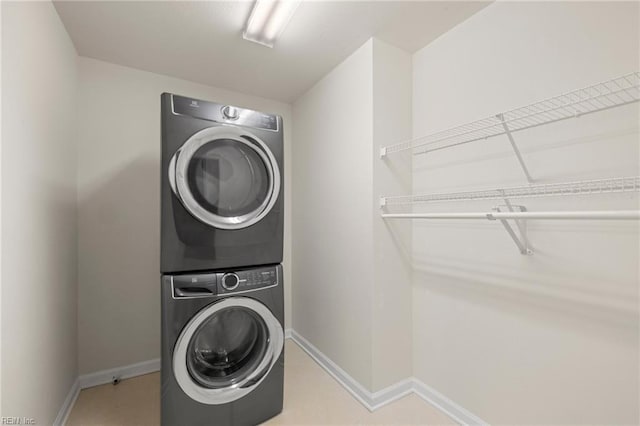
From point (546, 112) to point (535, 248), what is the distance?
615mm

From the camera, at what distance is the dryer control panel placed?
4.68 feet

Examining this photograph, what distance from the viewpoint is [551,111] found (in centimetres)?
125

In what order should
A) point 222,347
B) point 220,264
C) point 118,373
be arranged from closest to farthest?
point 220,264, point 222,347, point 118,373

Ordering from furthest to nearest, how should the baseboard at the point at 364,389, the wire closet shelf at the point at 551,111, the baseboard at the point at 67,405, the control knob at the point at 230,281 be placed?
the baseboard at the point at 364,389
the baseboard at the point at 67,405
the control knob at the point at 230,281
the wire closet shelf at the point at 551,111

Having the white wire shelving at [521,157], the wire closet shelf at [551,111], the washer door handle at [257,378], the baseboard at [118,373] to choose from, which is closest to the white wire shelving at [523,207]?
the white wire shelving at [521,157]

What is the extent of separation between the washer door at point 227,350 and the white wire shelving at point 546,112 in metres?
1.26

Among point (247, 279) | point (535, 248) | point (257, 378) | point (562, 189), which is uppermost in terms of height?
point (562, 189)

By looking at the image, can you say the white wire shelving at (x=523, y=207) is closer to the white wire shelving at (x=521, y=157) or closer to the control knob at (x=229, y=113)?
the white wire shelving at (x=521, y=157)

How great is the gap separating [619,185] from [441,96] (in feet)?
3.40

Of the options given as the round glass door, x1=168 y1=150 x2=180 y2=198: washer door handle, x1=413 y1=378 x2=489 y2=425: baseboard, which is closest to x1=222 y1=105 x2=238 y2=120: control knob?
x1=168 y1=150 x2=180 y2=198: washer door handle

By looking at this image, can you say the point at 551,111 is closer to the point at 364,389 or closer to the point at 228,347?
the point at 364,389

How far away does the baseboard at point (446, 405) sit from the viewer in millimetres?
1589

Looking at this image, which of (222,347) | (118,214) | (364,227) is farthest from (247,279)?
(118,214)

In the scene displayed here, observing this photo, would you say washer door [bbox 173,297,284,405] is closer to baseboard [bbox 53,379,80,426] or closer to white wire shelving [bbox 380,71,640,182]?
baseboard [bbox 53,379,80,426]
